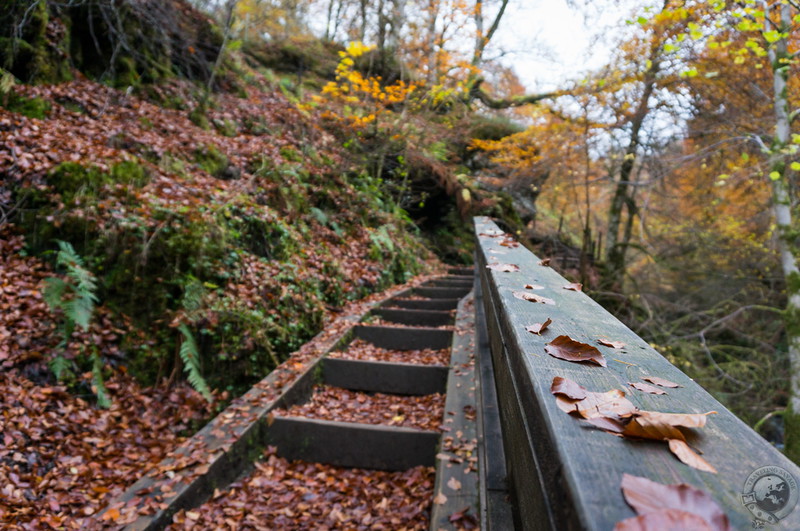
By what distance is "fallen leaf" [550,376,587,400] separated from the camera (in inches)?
30.3

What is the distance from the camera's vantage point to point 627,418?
28.0 inches

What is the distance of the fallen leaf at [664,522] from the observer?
1.50 ft

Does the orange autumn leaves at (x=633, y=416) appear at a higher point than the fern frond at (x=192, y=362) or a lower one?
higher

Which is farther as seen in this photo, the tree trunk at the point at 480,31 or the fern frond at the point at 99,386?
the tree trunk at the point at 480,31

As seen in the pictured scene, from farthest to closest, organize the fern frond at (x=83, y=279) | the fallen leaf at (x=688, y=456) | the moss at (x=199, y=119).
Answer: the moss at (x=199, y=119) → the fern frond at (x=83, y=279) → the fallen leaf at (x=688, y=456)

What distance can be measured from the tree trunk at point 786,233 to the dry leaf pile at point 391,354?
5.13 meters

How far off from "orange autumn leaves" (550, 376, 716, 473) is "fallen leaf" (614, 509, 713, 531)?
0.15 meters

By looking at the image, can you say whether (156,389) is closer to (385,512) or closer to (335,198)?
(385,512)

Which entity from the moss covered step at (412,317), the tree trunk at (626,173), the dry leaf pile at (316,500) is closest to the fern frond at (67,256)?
the dry leaf pile at (316,500)

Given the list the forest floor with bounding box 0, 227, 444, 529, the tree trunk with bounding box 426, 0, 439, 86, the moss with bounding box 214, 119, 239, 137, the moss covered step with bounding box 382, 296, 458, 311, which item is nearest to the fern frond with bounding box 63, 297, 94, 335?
the forest floor with bounding box 0, 227, 444, 529

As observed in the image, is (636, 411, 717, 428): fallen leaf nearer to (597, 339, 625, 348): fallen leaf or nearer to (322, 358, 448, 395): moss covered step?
(597, 339, 625, 348): fallen leaf

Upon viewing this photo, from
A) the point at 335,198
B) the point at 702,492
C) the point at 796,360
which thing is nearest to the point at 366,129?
the point at 335,198

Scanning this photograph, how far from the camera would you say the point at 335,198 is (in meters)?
7.98

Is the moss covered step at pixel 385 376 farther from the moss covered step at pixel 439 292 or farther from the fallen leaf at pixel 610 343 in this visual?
the moss covered step at pixel 439 292
